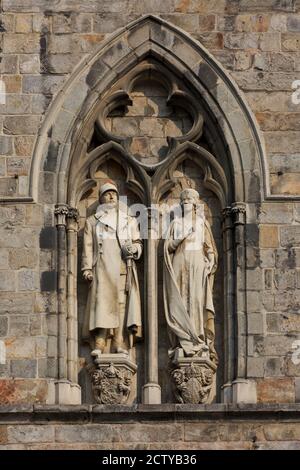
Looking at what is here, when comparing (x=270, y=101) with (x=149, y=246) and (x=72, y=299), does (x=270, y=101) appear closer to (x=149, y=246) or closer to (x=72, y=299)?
(x=149, y=246)

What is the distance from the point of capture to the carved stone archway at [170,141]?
80.0 ft

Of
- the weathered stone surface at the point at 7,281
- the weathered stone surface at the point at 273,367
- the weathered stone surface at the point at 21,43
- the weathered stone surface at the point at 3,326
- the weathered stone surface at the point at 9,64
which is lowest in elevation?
the weathered stone surface at the point at 273,367

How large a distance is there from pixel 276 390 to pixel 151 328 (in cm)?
139

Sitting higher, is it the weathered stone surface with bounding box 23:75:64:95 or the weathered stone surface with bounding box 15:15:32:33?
the weathered stone surface with bounding box 15:15:32:33

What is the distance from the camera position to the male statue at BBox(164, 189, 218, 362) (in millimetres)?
24234

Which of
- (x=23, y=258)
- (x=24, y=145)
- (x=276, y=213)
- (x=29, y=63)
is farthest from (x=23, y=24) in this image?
(x=276, y=213)

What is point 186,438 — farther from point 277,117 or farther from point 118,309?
point 277,117

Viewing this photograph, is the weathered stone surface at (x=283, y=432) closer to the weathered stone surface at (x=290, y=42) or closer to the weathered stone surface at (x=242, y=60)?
the weathered stone surface at (x=242, y=60)

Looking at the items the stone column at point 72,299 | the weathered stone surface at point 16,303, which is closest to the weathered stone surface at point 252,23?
the stone column at point 72,299

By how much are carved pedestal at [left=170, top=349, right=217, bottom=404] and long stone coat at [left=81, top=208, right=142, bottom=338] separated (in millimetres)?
566

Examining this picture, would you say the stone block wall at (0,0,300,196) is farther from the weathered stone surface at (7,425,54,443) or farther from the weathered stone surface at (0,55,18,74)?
the weathered stone surface at (7,425,54,443)

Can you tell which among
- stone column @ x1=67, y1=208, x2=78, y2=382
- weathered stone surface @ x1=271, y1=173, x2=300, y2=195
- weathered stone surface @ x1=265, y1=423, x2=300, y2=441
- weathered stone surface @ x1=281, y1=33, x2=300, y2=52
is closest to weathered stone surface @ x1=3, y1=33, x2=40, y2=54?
stone column @ x1=67, y1=208, x2=78, y2=382

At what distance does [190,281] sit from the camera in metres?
24.4

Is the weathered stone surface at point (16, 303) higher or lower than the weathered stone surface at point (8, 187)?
lower
